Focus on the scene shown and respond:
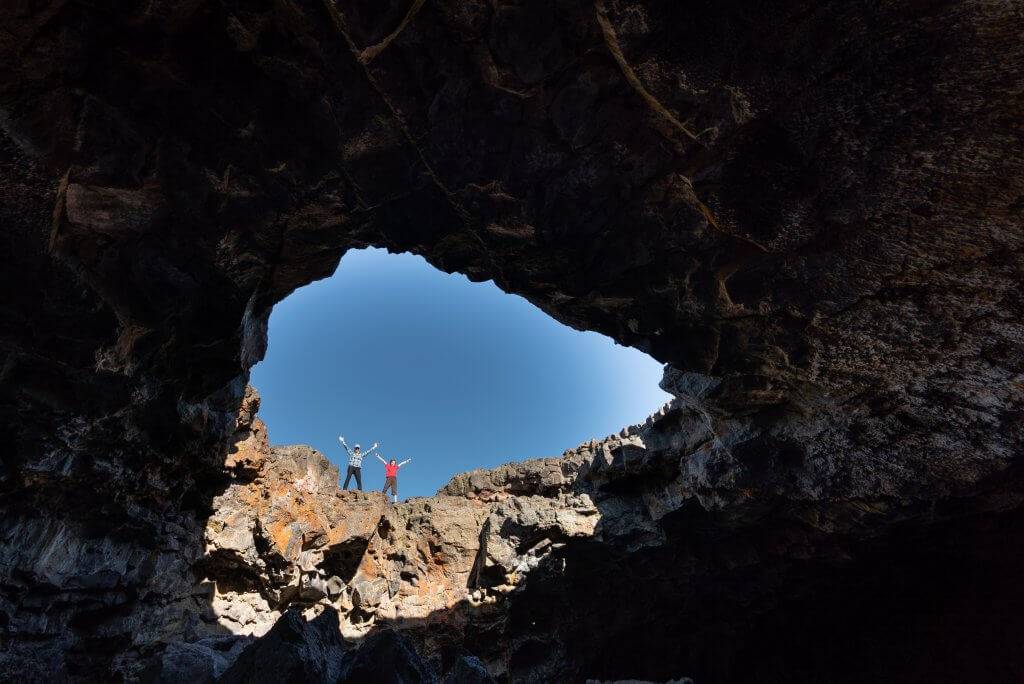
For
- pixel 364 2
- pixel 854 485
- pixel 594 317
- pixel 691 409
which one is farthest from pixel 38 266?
pixel 854 485

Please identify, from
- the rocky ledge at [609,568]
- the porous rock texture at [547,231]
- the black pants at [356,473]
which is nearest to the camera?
the porous rock texture at [547,231]

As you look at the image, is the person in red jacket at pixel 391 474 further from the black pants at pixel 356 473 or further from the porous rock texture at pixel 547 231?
the porous rock texture at pixel 547 231

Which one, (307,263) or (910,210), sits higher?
(307,263)

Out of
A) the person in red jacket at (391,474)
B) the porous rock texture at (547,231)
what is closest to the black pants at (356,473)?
the person in red jacket at (391,474)

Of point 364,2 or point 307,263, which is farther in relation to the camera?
point 307,263

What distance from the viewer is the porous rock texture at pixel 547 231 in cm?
495

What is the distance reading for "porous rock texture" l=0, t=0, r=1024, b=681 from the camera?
16.2ft

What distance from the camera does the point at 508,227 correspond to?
7223mm

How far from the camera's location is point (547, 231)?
7074mm

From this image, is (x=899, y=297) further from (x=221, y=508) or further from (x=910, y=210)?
(x=221, y=508)

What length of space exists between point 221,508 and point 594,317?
11362mm

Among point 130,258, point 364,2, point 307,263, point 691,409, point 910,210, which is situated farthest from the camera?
point 691,409

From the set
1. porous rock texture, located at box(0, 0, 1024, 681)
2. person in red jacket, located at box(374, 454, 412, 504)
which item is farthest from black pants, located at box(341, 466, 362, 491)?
porous rock texture, located at box(0, 0, 1024, 681)

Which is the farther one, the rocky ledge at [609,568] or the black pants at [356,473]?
the black pants at [356,473]
